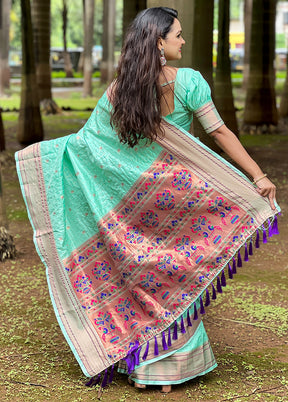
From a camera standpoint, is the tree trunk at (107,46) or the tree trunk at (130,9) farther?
the tree trunk at (107,46)

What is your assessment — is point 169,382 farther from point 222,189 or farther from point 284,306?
point 284,306

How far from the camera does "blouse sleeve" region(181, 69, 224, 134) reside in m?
3.54

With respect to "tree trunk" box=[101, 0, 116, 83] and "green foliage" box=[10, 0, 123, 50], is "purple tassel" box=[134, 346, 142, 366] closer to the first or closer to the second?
"tree trunk" box=[101, 0, 116, 83]

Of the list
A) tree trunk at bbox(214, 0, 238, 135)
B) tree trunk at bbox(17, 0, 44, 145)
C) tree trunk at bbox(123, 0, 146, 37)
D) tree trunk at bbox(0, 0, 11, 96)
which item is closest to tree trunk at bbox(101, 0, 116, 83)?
tree trunk at bbox(0, 0, 11, 96)

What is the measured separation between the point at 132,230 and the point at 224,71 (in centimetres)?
1010

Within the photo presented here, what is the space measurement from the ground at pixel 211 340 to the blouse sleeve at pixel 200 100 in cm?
142

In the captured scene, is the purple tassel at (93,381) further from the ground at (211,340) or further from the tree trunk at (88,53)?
the tree trunk at (88,53)

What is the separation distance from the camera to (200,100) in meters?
3.54

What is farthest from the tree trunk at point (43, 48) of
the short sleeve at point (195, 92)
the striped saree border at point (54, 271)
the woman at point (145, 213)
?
the short sleeve at point (195, 92)

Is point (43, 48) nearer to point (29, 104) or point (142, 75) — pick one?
point (29, 104)

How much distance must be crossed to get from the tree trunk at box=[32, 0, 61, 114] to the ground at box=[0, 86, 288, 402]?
1096 cm

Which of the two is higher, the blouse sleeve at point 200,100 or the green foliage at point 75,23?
the green foliage at point 75,23

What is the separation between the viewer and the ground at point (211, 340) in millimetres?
→ 3795

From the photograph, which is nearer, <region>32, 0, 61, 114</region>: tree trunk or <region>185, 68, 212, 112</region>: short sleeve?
<region>185, 68, 212, 112</region>: short sleeve
